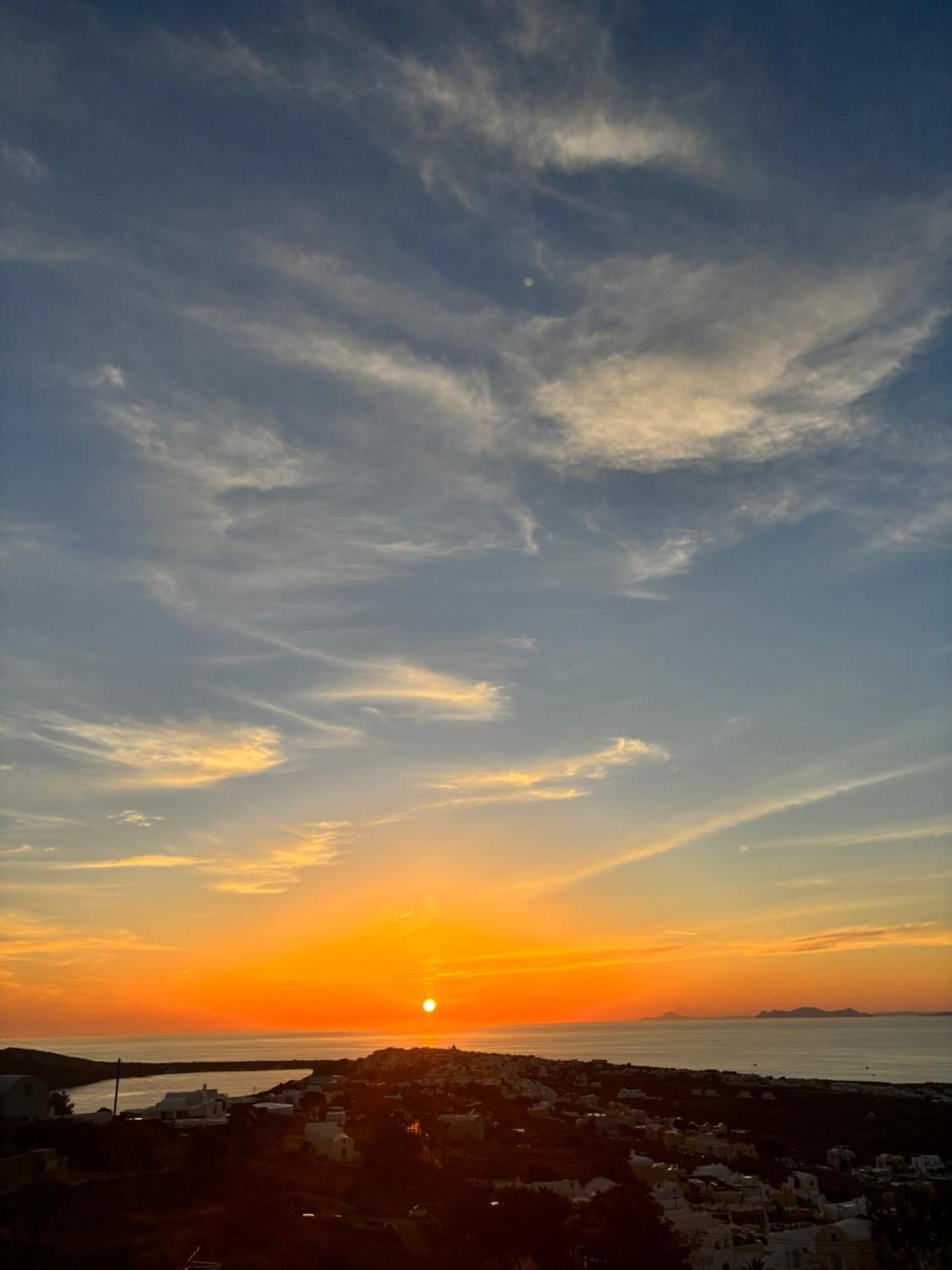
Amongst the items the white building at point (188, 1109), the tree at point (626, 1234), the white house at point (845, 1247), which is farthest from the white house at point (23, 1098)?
the white house at point (845, 1247)

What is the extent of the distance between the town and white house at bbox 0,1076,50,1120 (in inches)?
3.7

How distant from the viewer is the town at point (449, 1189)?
67.4 ft

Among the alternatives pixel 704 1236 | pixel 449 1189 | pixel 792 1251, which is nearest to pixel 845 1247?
pixel 792 1251

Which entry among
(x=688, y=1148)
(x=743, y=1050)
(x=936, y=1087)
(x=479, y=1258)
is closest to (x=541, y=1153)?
(x=688, y=1148)

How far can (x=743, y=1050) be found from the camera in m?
193

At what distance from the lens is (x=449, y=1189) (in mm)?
27219

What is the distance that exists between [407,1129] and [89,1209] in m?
19.9

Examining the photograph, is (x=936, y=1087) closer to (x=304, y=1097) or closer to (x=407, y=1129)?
(x=304, y=1097)

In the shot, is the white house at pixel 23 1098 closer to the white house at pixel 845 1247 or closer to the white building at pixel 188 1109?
the white building at pixel 188 1109

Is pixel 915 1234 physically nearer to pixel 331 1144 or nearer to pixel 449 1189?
pixel 449 1189

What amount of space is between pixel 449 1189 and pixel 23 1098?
800 inches

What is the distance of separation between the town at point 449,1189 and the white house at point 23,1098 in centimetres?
9

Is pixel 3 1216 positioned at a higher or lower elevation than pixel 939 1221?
higher

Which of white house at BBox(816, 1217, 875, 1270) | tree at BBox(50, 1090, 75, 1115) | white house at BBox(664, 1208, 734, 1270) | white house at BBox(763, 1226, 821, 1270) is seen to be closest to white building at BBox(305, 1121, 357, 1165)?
white house at BBox(664, 1208, 734, 1270)
